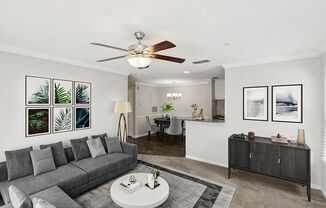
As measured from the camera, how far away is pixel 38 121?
3.00 m

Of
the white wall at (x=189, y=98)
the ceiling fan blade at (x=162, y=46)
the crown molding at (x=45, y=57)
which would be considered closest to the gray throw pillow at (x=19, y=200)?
the ceiling fan blade at (x=162, y=46)

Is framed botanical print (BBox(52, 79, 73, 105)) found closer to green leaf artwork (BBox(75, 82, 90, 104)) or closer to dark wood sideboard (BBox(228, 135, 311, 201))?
green leaf artwork (BBox(75, 82, 90, 104))

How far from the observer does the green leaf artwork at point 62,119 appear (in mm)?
3252

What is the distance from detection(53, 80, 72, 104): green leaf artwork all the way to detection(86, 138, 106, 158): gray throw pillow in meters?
1.07

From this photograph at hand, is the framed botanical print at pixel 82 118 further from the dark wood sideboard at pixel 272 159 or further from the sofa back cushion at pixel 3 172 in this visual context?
the dark wood sideboard at pixel 272 159

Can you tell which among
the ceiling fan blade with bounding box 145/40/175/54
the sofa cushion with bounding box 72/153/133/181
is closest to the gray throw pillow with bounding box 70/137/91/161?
the sofa cushion with bounding box 72/153/133/181

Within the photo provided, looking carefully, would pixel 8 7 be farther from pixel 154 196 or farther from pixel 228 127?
pixel 228 127

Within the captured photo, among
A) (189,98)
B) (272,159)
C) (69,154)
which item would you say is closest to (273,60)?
(272,159)

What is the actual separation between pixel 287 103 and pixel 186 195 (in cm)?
272

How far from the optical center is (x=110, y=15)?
1.68 metres

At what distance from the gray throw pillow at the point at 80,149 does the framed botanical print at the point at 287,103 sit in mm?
4133

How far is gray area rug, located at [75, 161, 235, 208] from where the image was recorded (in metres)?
2.37

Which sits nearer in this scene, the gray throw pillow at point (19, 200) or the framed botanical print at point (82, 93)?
the gray throw pillow at point (19, 200)

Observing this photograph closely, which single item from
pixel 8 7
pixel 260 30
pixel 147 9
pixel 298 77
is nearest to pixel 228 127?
pixel 298 77
